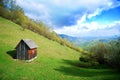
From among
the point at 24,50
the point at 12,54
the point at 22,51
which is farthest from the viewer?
the point at 12,54

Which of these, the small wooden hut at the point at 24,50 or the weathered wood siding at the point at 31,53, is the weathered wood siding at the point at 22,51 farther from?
the weathered wood siding at the point at 31,53

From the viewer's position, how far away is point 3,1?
125062 mm

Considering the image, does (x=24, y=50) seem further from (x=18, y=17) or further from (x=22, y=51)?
(x=18, y=17)

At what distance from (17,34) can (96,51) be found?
39511 millimetres

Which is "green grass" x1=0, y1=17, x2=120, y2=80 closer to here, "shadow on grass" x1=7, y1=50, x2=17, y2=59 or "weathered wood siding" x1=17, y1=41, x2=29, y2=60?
"shadow on grass" x1=7, y1=50, x2=17, y2=59

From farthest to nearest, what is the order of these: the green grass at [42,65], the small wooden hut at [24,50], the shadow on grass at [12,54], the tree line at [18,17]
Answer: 1. the tree line at [18,17]
2. the shadow on grass at [12,54]
3. the small wooden hut at [24,50]
4. the green grass at [42,65]

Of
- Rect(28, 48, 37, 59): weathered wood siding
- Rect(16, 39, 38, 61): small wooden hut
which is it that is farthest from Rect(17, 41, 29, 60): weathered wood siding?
Rect(28, 48, 37, 59): weathered wood siding

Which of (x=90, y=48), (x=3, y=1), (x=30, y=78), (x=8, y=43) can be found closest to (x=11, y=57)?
(x=8, y=43)

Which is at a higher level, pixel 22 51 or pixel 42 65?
pixel 22 51

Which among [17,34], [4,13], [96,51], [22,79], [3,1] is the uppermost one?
[3,1]

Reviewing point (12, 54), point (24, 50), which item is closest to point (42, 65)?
point (24, 50)

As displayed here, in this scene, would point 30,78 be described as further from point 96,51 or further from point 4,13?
point 4,13

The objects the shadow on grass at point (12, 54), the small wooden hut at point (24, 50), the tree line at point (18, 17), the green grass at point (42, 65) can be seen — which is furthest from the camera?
the tree line at point (18, 17)

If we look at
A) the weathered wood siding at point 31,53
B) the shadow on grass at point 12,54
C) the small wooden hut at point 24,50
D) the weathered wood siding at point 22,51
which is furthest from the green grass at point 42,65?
the weathered wood siding at point 22,51
